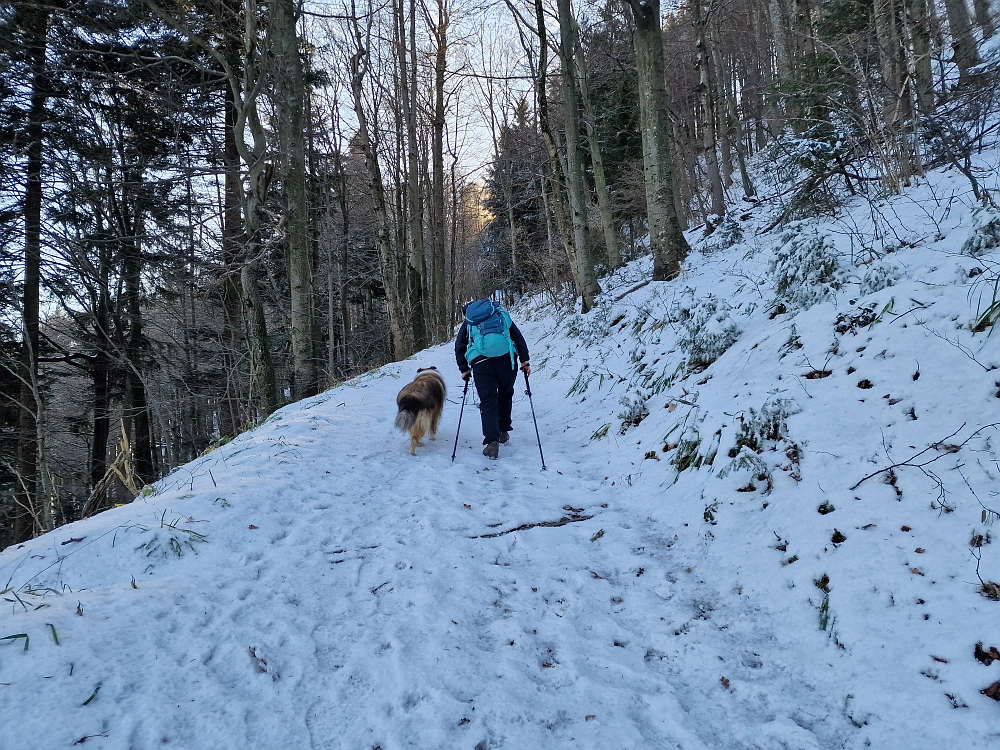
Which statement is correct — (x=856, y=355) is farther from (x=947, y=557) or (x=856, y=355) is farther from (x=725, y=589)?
(x=725, y=589)

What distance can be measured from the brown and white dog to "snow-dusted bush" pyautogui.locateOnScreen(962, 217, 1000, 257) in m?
5.12

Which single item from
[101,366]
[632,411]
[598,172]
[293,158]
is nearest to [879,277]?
[632,411]

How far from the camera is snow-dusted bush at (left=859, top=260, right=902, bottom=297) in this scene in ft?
13.3

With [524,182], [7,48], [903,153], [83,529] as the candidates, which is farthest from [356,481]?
[524,182]

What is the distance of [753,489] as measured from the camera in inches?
135

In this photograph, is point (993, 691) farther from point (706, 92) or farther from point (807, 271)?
point (706, 92)

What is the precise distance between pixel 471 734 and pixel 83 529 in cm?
304

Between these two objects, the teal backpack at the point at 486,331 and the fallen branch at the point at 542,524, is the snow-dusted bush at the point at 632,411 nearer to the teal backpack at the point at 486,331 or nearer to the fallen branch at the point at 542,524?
the teal backpack at the point at 486,331

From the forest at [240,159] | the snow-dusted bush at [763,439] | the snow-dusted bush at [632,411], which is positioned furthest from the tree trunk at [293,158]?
the snow-dusted bush at [763,439]

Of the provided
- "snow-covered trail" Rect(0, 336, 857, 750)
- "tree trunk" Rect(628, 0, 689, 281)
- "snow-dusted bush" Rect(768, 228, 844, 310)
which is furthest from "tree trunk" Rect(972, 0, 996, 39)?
"snow-covered trail" Rect(0, 336, 857, 750)

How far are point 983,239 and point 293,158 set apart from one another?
10326mm

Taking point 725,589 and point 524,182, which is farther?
point 524,182

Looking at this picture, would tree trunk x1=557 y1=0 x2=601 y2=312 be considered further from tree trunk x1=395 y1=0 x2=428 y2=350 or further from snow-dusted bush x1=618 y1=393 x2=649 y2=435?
tree trunk x1=395 y1=0 x2=428 y2=350

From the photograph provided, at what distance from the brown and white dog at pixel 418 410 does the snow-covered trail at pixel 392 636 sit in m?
1.67
